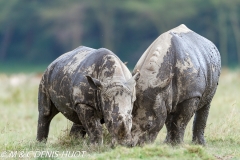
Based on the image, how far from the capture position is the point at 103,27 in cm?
6381

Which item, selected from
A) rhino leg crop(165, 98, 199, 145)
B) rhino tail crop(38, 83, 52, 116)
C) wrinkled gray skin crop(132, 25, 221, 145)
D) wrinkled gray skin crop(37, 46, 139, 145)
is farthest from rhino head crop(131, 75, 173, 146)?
rhino tail crop(38, 83, 52, 116)

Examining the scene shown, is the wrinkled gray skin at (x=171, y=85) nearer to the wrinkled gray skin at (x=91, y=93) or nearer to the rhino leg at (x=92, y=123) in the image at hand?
the wrinkled gray skin at (x=91, y=93)

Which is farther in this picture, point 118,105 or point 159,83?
point 159,83

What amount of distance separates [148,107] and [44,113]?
2391 mm

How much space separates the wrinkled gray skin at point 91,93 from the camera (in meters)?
9.51

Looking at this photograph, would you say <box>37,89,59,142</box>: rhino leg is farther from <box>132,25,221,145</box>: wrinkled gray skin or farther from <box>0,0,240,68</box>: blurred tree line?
<box>0,0,240,68</box>: blurred tree line

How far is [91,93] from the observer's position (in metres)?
10.2

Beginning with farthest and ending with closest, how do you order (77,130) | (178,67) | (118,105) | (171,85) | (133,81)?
(77,130), (178,67), (171,85), (133,81), (118,105)

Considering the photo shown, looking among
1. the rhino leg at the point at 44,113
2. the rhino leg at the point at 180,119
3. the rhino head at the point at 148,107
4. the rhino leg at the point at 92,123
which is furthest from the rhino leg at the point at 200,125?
the rhino leg at the point at 44,113

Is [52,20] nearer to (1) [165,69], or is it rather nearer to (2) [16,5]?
(2) [16,5]

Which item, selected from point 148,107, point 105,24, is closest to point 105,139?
point 148,107

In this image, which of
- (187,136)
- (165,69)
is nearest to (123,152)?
(165,69)

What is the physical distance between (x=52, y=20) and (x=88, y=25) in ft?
10.8

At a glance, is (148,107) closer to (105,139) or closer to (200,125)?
(105,139)
